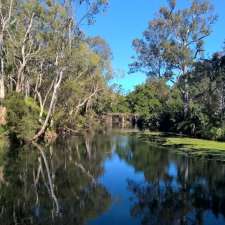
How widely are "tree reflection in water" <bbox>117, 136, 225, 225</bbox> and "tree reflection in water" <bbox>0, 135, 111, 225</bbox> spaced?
166cm

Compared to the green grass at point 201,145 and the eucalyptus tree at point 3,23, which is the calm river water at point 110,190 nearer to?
the green grass at point 201,145

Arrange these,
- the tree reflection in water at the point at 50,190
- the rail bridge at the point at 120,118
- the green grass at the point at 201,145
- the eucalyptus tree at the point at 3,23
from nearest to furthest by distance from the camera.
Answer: the tree reflection in water at the point at 50,190 < the green grass at the point at 201,145 < the eucalyptus tree at the point at 3,23 < the rail bridge at the point at 120,118

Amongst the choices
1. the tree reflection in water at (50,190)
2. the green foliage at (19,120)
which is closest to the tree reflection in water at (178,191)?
the tree reflection in water at (50,190)

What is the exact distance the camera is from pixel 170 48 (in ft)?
184

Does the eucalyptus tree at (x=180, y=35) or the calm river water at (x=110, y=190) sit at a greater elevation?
the eucalyptus tree at (x=180, y=35)

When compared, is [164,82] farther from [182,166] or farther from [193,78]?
[182,166]

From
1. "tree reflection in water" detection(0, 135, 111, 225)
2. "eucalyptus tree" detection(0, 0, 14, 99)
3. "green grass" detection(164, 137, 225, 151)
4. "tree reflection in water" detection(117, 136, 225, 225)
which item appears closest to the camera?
"tree reflection in water" detection(0, 135, 111, 225)

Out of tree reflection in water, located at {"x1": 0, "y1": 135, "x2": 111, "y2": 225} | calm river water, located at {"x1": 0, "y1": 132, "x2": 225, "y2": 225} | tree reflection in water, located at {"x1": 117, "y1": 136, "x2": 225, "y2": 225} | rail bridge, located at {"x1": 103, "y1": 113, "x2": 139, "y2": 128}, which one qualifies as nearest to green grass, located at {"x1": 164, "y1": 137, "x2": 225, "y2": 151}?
calm river water, located at {"x1": 0, "y1": 132, "x2": 225, "y2": 225}

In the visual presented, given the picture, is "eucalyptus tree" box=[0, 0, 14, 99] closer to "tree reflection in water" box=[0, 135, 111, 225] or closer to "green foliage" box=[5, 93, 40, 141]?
"green foliage" box=[5, 93, 40, 141]

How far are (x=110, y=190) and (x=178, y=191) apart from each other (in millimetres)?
2822

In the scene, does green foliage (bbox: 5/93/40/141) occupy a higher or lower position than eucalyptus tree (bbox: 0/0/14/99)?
lower

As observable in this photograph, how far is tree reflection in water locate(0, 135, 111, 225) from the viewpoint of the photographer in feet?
41.5

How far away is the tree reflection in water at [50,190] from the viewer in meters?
12.6

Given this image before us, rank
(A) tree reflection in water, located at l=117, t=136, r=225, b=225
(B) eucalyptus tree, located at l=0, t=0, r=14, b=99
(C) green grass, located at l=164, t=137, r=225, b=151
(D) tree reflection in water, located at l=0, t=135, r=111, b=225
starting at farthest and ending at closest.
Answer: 1. (B) eucalyptus tree, located at l=0, t=0, r=14, b=99
2. (C) green grass, located at l=164, t=137, r=225, b=151
3. (A) tree reflection in water, located at l=117, t=136, r=225, b=225
4. (D) tree reflection in water, located at l=0, t=135, r=111, b=225
